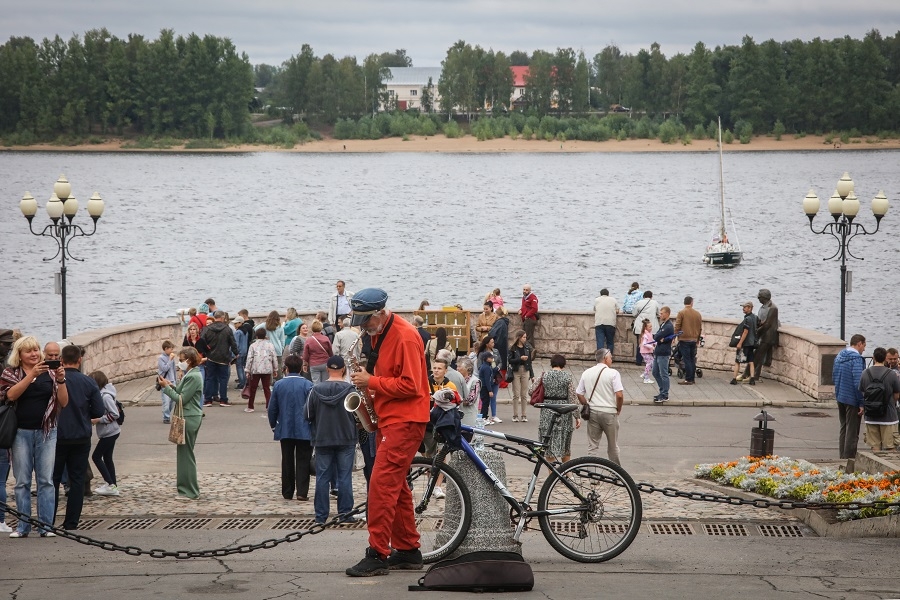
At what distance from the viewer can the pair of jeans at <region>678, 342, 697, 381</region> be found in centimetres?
2252

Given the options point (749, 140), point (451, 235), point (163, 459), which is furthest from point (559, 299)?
point (749, 140)

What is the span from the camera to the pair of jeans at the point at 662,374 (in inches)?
818

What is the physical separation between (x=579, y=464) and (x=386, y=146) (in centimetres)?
17784

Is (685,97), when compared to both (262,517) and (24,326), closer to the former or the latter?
(24,326)

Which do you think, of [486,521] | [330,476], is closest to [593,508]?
[486,521]

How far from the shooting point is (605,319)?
23.8 meters

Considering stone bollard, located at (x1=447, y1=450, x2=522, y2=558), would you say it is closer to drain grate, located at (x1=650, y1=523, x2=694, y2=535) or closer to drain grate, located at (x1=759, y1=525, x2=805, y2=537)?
drain grate, located at (x1=650, y1=523, x2=694, y2=535)

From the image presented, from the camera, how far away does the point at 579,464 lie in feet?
31.2

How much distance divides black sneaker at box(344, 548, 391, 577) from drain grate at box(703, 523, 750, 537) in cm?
388

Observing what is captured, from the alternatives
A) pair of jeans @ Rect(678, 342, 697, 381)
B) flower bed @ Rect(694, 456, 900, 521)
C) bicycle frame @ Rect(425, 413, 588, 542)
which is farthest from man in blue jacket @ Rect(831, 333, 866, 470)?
bicycle frame @ Rect(425, 413, 588, 542)

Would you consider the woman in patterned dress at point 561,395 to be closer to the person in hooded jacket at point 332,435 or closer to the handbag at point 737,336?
the person in hooded jacket at point 332,435

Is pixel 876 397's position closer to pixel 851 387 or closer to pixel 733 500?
pixel 851 387

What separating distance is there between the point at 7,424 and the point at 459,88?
7126 inches

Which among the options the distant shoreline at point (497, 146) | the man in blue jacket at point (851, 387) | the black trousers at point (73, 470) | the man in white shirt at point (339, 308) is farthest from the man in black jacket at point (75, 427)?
the distant shoreline at point (497, 146)
